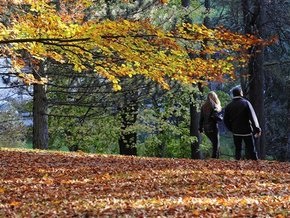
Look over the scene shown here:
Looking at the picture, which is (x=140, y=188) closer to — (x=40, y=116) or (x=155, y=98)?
(x=40, y=116)

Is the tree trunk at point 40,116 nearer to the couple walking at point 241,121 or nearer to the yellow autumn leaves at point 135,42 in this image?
the yellow autumn leaves at point 135,42

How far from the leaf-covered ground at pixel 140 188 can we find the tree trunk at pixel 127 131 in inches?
408

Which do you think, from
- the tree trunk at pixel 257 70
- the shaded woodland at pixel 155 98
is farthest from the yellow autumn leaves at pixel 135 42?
the tree trunk at pixel 257 70

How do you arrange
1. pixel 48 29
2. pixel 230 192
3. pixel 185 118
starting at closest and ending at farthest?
pixel 230 192, pixel 48 29, pixel 185 118

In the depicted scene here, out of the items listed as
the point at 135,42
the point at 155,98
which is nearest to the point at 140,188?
the point at 135,42

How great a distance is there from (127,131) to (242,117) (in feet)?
37.3

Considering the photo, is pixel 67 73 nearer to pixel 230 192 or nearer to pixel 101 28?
pixel 101 28

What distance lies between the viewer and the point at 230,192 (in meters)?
7.72

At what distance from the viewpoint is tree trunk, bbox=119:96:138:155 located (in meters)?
22.4

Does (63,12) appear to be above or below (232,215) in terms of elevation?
above

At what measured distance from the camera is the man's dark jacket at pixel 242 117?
1143 cm

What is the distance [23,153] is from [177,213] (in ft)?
25.4

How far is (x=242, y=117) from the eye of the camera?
11609 mm

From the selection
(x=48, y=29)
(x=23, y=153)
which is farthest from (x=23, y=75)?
(x=48, y=29)
